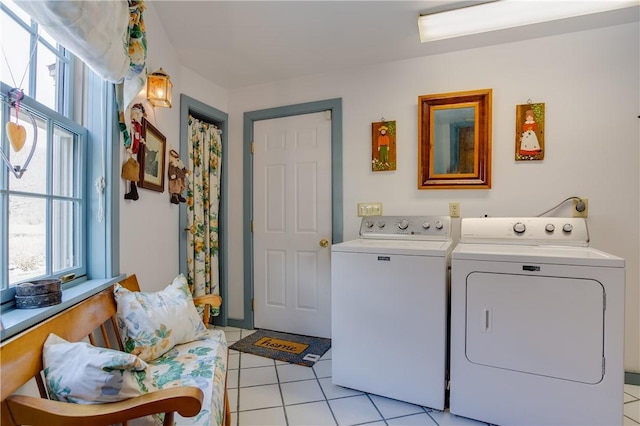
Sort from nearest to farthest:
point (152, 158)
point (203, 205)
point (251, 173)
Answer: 1. point (152, 158)
2. point (203, 205)
3. point (251, 173)

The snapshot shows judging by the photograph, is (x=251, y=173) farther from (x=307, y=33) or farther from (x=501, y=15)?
(x=501, y=15)

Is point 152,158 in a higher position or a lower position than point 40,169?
higher

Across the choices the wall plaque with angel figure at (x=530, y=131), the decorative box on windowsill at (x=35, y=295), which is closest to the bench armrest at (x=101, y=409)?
the decorative box on windowsill at (x=35, y=295)

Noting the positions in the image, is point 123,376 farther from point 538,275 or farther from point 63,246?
point 538,275

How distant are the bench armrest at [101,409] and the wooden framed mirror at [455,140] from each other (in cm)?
208

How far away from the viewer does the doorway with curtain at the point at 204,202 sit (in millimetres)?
2531

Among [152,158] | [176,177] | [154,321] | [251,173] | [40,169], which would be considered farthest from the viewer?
[251,173]

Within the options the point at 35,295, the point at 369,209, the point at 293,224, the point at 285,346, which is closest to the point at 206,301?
the point at 35,295

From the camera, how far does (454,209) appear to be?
235 centimetres

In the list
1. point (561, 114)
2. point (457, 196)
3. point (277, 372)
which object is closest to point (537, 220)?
point (457, 196)

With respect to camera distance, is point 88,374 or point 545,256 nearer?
point 88,374

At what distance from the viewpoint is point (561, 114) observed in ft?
7.02

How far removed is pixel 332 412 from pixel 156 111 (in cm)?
217

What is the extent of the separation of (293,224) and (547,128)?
206 cm
